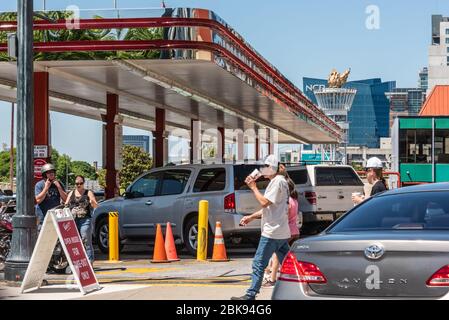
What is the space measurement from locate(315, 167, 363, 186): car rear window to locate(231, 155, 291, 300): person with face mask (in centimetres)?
Result: 1002

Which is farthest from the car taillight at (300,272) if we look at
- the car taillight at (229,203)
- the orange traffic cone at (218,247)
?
the car taillight at (229,203)

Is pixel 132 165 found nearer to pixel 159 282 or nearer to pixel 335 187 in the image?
pixel 335 187

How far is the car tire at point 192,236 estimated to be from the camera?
1731cm

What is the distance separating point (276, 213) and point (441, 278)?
14.4 ft

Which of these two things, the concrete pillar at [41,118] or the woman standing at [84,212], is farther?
the concrete pillar at [41,118]

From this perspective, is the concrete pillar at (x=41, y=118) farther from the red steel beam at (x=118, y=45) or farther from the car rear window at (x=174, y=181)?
the car rear window at (x=174, y=181)

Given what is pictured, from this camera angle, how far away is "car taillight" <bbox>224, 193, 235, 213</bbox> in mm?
17125

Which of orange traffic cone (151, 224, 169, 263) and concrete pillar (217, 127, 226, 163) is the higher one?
concrete pillar (217, 127, 226, 163)

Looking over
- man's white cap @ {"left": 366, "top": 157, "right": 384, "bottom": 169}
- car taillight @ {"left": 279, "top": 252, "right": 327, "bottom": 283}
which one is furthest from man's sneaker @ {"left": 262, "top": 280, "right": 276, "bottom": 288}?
car taillight @ {"left": 279, "top": 252, "right": 327, "bottom": 283}

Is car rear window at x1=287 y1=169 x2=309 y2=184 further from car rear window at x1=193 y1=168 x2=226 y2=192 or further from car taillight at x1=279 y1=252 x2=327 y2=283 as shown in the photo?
car taillight at x1=279 y1=252 x2=327 y2=283

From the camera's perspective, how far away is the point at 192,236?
17.6 meters

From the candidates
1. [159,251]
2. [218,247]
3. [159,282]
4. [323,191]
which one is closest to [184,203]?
[159,251]

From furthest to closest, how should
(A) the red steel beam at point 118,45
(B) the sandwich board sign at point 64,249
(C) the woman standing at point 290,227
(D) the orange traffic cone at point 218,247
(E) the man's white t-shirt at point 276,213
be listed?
1. (A) the red steel beam at point 118,45
2. (D) the orange traffic cone at point 218,247
3. (C) the woman standing at point 290,227
4. (B) the sandwich board sign at point 64,249
5. (E) the man's white t-shirt at point 276,213

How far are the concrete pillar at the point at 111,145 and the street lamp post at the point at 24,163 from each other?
15633 millimetres
